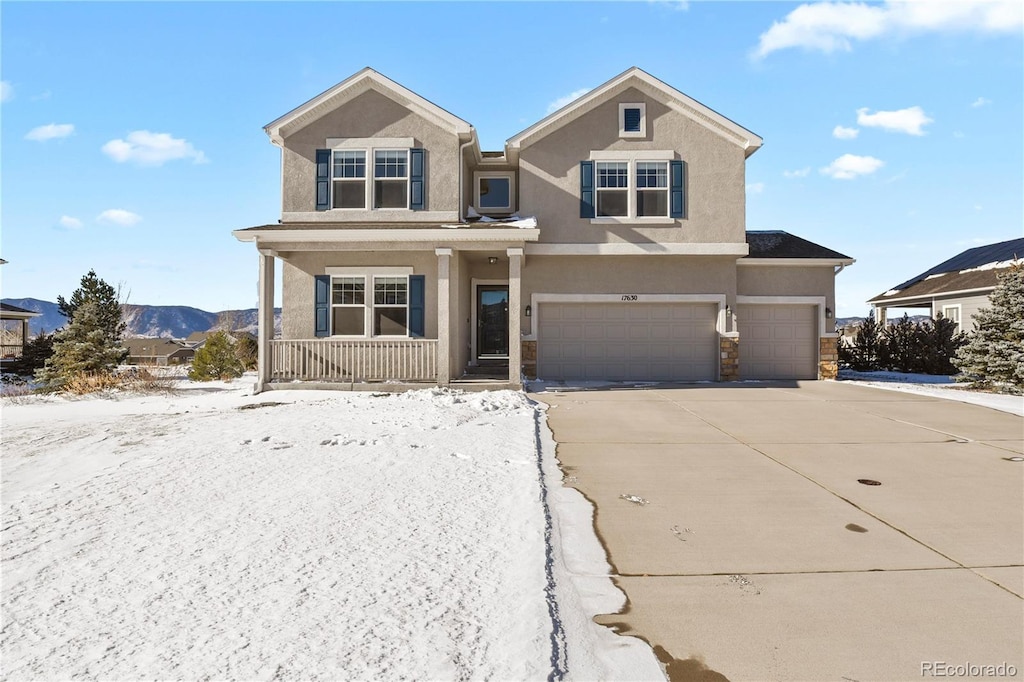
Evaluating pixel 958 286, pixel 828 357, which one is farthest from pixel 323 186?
pixel 958 286

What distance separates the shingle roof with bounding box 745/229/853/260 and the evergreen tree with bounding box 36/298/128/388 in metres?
17.0

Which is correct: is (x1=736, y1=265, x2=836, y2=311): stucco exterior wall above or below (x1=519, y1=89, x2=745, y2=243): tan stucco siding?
below

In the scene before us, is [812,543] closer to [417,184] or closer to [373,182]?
[417,184]

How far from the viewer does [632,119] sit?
1440 cm

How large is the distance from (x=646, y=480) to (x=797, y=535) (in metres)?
1.58

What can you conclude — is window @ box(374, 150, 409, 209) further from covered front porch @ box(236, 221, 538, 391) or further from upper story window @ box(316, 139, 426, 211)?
covered front porch @ box(236, 221, 538, 391)

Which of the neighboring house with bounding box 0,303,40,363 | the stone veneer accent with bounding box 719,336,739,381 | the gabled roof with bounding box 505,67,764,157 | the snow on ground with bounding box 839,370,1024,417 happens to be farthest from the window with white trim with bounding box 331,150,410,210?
the neighboring house with bounding box 0,303,40,363

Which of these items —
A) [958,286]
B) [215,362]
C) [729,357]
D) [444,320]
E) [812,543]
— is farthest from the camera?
[958,286]

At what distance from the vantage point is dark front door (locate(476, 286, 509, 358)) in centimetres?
1598

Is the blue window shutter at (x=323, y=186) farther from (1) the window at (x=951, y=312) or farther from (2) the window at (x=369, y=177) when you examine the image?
(1) the window at (x=951, y=312)

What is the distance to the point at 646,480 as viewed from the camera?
5.38 metres

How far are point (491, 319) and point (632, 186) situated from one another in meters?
5.27

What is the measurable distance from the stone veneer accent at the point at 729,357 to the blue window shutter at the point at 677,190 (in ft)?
11.3


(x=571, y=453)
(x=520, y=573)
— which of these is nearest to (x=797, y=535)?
(x=520, y=573)
